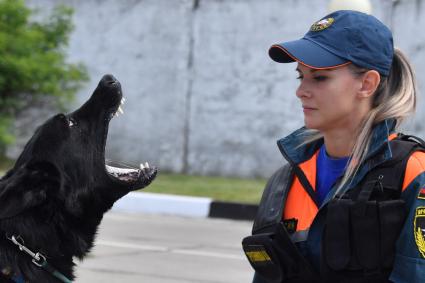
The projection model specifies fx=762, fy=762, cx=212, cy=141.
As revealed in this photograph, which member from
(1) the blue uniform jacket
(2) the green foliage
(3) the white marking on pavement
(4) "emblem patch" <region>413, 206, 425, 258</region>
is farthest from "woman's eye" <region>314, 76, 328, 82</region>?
(2) the green foliage

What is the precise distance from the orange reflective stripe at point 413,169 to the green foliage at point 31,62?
484 inches

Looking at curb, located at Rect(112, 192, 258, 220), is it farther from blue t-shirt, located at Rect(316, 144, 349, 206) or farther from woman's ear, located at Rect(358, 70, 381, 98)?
woman's ear, located at Rect(358, 70, 381, 98)

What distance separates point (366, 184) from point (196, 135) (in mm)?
13256

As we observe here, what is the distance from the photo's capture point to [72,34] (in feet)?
51.8

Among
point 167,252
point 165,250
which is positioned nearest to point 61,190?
point 167,252

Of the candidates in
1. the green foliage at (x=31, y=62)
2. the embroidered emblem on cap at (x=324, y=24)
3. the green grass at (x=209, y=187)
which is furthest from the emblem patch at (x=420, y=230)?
the green foliage at (x=31, y=62)

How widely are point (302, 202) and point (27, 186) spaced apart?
969mm

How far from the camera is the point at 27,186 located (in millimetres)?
2697

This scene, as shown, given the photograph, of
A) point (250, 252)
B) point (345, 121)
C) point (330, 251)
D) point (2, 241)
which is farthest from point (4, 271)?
point (345, 121)

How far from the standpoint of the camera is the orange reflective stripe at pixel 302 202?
257 centimetres

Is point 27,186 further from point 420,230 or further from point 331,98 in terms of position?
point 420,230

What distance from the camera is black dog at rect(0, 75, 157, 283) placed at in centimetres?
264

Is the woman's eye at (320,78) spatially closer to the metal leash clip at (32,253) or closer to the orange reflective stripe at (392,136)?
the orange reflective stripe at (392,136)

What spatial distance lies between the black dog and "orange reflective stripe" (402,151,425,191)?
1191mm
